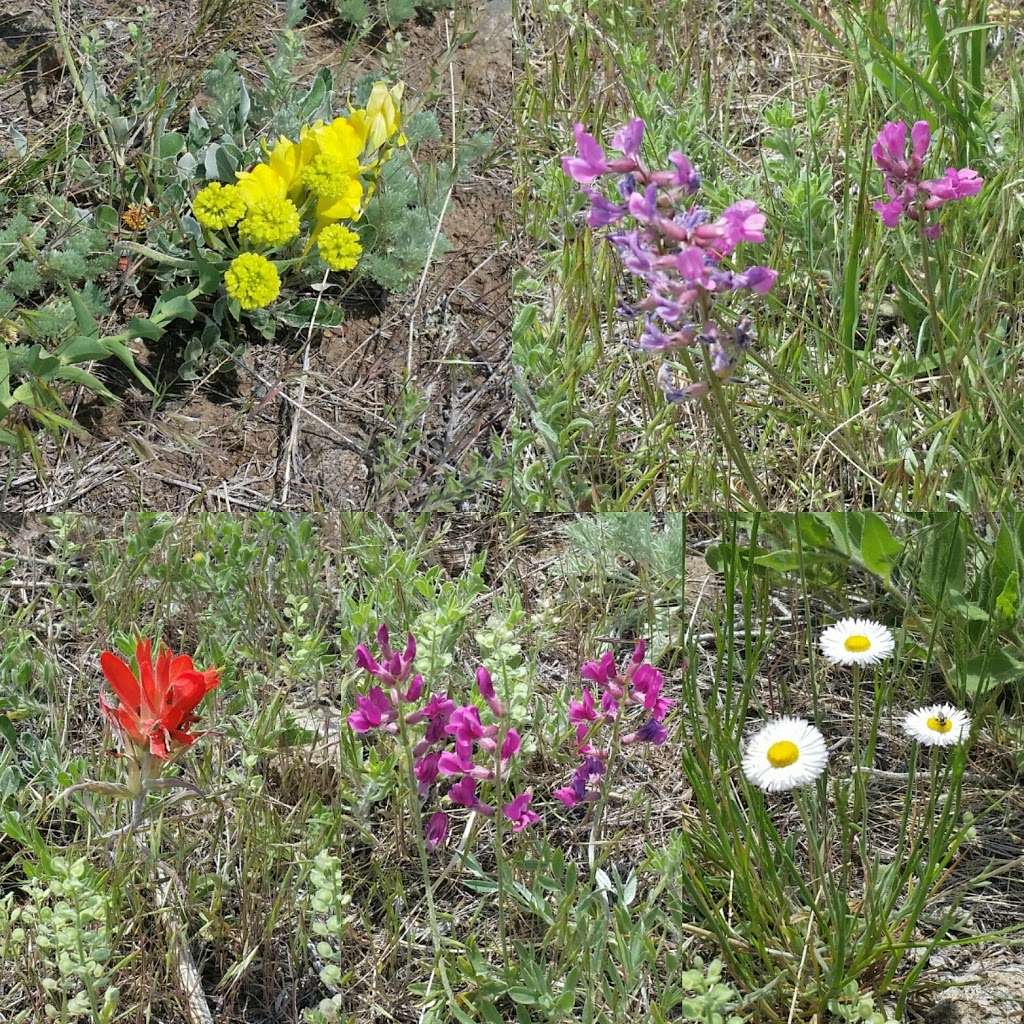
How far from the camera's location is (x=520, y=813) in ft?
6.23

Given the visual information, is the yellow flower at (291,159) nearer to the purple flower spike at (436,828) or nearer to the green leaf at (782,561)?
the green leaf at (782,561)

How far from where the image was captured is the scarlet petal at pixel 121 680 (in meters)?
1.77

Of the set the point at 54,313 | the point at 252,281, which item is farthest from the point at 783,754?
the point at 54,313

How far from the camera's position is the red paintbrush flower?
1.79m

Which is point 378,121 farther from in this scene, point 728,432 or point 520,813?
point 520,813

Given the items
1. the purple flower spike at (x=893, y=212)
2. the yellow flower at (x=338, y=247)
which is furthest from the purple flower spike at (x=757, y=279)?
the yellow flower at (x=338, y=247)

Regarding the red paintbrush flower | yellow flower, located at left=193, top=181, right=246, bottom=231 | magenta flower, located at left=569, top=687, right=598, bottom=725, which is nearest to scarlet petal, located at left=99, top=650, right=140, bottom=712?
the red paintbrush flower

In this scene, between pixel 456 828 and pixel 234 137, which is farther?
pixel 234 137

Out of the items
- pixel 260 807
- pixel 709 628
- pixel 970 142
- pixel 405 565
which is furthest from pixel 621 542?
pixel 970 142

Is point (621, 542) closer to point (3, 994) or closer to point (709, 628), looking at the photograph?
point (709, 628)

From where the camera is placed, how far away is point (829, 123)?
3.33 m

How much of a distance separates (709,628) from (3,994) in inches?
54.2

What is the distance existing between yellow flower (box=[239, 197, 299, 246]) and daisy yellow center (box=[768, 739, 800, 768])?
169cm

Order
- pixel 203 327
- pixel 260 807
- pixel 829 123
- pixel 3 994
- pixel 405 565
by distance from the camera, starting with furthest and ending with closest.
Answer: pixel 829 123, pixel 203 327, pixel 405 565, pixel 260 807, pixel 3 994
